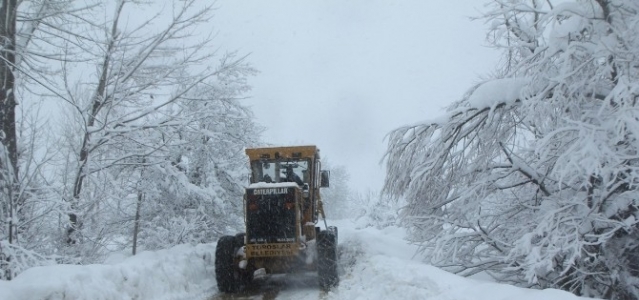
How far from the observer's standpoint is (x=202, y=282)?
391 inches

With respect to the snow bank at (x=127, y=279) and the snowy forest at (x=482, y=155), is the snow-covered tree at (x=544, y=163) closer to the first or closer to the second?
the snowy forest at (x=482, y=155)

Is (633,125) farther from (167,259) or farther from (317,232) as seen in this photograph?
(167,259)

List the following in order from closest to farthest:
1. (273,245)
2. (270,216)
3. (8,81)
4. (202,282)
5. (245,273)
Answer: (8,81), (273,245), (270,216), (245,273), (202,282)

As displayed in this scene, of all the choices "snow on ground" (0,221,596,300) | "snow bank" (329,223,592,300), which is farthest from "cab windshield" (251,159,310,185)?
"snow bank" (329,223,592,300)

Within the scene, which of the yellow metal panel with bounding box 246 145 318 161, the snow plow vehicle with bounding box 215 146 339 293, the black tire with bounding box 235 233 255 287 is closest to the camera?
the snow plow vehicle with bounding box 215 146 339 293

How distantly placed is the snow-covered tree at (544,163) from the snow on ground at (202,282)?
1.16 metres

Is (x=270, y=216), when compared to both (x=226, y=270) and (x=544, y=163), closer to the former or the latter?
(x=226, y=270)

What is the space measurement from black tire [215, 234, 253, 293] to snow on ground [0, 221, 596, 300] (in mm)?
301

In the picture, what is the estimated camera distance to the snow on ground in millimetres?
5461

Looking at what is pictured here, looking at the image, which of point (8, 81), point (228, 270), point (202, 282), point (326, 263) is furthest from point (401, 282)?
point (8, 81)

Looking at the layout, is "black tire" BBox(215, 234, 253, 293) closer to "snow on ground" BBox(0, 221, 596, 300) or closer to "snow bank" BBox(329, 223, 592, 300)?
"snow on ground" BBox(0, 221, 596, 300)

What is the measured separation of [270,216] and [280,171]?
4.94 feet

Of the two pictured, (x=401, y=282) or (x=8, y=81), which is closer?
(x=401, y=282)

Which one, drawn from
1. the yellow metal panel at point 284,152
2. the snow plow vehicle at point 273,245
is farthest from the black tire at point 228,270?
the yellow metal panel at point 284,152
